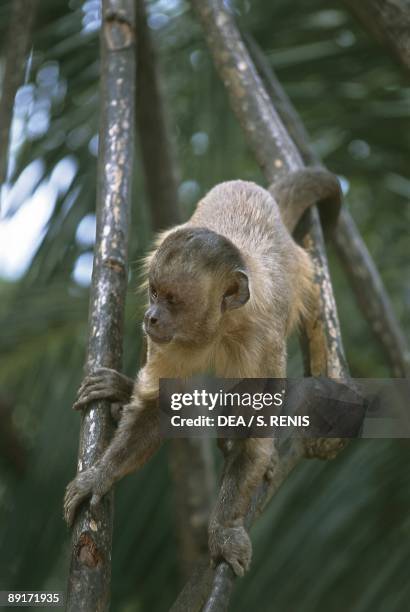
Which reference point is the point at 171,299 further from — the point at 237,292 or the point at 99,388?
the point at 99,388

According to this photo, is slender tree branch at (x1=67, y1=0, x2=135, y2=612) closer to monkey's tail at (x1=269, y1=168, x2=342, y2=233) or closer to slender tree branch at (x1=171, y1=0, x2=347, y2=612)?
slender tree branch at (x1=171, y1=0, x2=347, y2=612)

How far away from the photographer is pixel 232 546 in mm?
2918

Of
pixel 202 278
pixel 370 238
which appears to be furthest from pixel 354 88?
pixel 202 278

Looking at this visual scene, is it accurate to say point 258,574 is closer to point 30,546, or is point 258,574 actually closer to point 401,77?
point 30,546

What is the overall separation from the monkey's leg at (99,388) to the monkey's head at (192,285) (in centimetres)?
25

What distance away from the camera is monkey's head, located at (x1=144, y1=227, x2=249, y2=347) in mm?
2795

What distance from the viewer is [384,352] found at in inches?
168

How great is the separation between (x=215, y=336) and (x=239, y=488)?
0.56 meters

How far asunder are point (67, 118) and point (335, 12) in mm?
1739

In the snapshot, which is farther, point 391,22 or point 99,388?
point 391,22

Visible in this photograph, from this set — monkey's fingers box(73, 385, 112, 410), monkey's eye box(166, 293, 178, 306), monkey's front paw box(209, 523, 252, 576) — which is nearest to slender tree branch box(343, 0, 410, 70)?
monkey's eye box(166, 293, 178, 306)

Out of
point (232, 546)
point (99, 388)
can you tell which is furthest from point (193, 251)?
point (232, 546)

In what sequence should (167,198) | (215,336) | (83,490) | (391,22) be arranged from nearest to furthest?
1. (83,490)
2. (215,336)
3. (391,22)
4. (167,198)

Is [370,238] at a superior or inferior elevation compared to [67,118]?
inferior
